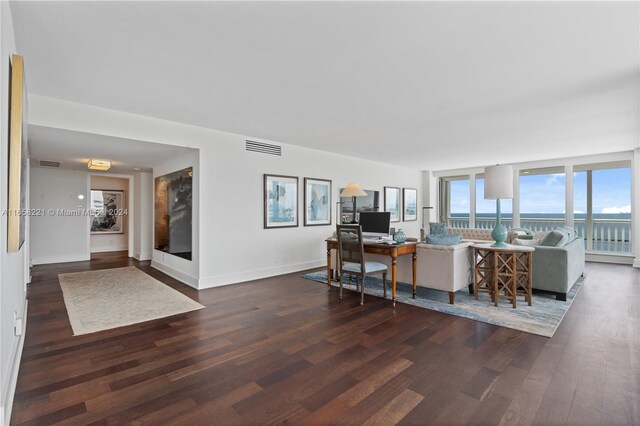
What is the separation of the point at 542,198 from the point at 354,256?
6751 millimetres

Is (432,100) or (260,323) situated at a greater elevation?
(432,100)

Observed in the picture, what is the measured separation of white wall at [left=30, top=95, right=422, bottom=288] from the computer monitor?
5.52 ft

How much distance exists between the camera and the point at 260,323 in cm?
335

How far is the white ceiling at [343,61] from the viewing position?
2.04m

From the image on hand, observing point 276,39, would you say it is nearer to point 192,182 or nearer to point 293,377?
point 293,377

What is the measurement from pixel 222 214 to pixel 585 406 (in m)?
4.64

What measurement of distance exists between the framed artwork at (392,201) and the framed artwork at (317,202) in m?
2.22

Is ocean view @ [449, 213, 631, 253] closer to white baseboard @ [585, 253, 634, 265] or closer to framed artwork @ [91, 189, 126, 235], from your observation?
white baseboard @ [585, 253, 634, 265]

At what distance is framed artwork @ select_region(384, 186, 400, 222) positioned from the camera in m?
8.41

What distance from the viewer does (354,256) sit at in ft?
13.9

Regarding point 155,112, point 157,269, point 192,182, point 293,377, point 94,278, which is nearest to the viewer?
point 293,377

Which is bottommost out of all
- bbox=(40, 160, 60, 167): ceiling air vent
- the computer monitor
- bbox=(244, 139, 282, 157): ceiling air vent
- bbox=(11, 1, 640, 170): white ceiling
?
the computer monitor

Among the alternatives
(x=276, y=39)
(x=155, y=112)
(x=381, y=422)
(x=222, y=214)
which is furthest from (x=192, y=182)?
(x=381, y=422)

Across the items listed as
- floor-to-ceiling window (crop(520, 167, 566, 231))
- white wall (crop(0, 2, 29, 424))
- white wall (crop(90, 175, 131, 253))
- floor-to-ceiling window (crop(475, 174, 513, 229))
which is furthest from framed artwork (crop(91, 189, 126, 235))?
floor-to-ceiling window (crop(520, 167, 566, 231))
